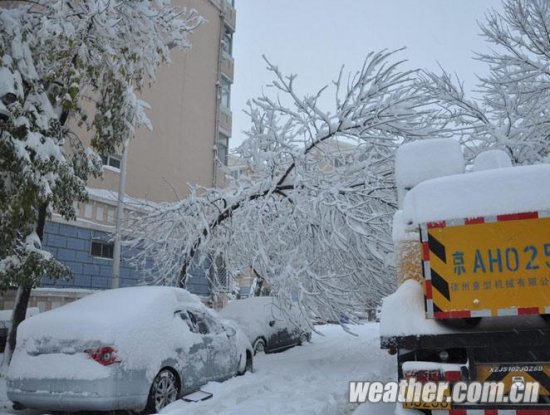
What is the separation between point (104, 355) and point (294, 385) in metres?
3.27

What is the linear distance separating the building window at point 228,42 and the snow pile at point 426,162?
22.6 meters

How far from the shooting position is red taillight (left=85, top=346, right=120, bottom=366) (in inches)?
229

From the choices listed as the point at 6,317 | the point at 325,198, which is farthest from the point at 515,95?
the point at 6,317

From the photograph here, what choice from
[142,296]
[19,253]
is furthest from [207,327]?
[19,253]

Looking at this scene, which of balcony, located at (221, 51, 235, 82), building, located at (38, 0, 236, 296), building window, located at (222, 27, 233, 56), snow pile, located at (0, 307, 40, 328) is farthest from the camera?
building window, located at (222, 27, 233, 56)

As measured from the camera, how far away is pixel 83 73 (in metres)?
8.05

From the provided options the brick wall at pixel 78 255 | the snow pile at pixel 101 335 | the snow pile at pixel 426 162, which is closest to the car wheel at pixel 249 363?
the snow pile at pixel 101 335

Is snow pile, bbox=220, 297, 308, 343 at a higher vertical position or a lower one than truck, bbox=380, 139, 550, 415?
lower

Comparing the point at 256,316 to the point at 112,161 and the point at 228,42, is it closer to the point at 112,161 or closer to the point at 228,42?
the point at 112,161

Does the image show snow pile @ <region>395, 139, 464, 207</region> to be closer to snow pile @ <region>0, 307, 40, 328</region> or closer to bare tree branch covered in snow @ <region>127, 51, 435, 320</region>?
bare tree branch covered in snow @ <region>127, 51, 435, 320</region>

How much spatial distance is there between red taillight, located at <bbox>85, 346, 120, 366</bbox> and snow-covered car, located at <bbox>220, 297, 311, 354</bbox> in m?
6.76

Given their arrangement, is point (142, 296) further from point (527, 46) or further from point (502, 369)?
point (527, 46)

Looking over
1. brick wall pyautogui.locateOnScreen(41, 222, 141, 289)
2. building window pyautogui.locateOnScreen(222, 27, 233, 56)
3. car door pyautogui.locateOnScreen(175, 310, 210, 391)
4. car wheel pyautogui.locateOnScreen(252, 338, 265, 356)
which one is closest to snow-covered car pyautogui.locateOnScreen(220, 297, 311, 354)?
car wheel pyautogui.locateOnScreen(252, 338, 265, 356)

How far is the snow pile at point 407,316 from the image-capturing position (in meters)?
3.73
